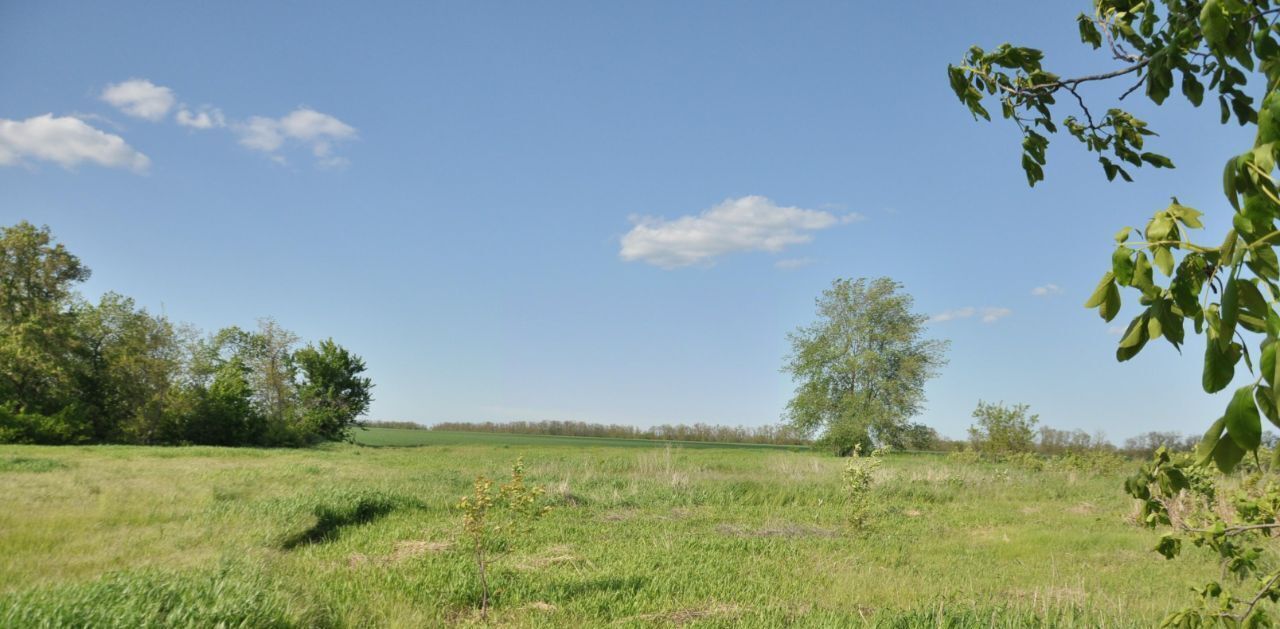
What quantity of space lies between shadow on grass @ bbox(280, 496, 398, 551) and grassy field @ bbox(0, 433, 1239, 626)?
0.04 metres

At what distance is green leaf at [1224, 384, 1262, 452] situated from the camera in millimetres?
907

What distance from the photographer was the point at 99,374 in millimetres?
36594

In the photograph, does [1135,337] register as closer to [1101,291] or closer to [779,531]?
[1101,291]

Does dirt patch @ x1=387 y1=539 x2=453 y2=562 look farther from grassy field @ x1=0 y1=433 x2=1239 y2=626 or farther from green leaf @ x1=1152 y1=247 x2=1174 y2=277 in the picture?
green leaf @ x1=1152 y1=247 x2=1174 y2=277

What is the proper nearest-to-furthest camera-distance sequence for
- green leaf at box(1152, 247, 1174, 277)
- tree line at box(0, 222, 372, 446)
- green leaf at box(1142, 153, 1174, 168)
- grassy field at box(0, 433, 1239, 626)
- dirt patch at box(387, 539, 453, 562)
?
green leaf at box(1152, 247, 1174, 277)
green leaf at box(1142, 153, 1174, 168)
grassy field at box(0, 433, 1239, 626)
dirt patch at box(387, 539, 453, 562)
tree line at box(0, 222, 372, 446)

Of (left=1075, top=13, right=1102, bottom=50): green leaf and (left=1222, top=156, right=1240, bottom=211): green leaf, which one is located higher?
(left=1075, top=13, right=1102, bottom=50): green leaf

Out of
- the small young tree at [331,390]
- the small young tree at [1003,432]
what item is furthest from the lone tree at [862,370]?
the small young tree at [331,390]

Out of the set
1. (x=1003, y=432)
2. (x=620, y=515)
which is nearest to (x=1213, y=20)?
(x=620, y=515)

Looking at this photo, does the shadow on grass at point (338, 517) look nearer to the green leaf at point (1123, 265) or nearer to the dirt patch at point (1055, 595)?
the dirt patch at point (1055, 595)

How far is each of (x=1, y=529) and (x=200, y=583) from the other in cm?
470

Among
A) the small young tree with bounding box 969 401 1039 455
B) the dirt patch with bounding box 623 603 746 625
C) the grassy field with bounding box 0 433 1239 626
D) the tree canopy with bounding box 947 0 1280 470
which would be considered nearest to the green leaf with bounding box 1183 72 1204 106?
the tree canopy with bounding box 947 0 1280 470

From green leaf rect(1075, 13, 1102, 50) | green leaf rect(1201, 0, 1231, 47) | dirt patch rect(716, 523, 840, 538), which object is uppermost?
green leaf rect(1075, 13, 1102, 50)

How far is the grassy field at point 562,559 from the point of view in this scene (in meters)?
6.38

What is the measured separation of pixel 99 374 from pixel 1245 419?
45.1 meters
